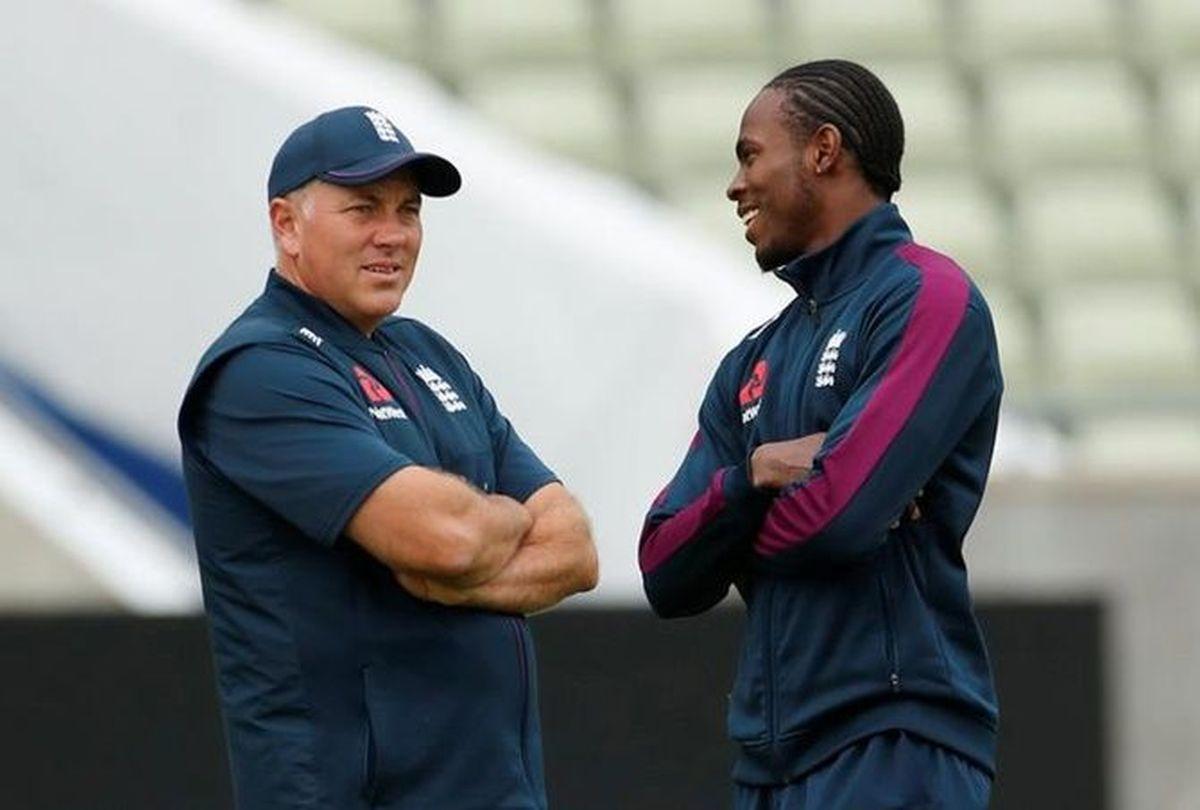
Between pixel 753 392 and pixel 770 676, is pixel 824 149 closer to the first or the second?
pixel 753 392

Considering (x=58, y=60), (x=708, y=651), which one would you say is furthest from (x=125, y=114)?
(x=708, y=651)

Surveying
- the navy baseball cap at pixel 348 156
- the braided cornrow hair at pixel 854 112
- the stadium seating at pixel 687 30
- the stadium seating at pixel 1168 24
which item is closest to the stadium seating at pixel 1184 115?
the stadium seating at pixel 1168 24

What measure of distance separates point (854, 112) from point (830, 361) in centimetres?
34

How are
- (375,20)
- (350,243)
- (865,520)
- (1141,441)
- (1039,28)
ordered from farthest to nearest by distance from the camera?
1. (1039,28)
2. (375,20)
3. (1141,441)
4. (350,243)
5. (865,520)

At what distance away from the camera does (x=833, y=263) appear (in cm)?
383

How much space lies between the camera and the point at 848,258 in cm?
382

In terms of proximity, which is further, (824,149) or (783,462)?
(824,149)

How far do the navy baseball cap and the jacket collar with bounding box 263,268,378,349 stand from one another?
133 millimetres

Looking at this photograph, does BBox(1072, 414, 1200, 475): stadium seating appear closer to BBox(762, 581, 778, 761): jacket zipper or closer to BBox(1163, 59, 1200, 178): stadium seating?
BBox(1163, 59, 1200, 178): stadium seating

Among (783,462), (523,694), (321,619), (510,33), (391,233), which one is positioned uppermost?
(510,33)

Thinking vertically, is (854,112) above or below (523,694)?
above

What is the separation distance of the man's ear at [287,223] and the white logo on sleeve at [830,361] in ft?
2.46

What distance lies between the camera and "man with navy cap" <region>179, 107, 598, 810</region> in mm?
3752

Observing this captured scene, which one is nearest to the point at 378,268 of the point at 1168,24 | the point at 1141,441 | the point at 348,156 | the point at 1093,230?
the point at 348,156
